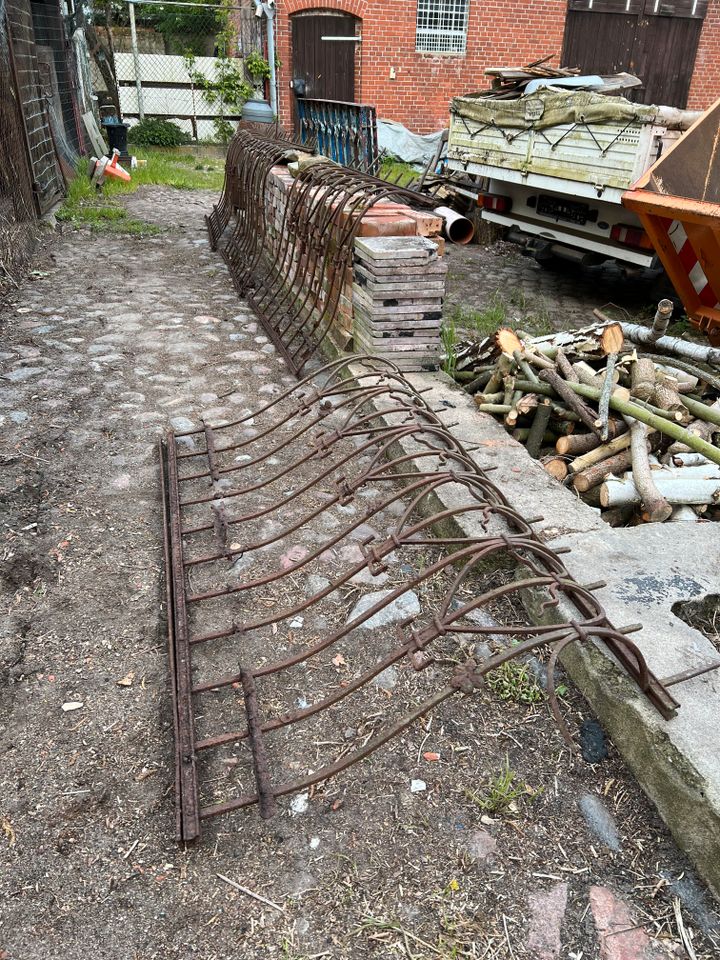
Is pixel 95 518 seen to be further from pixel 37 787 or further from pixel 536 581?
pixel 536 581

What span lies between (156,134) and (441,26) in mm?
6195

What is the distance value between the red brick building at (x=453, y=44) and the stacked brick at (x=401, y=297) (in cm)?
1240

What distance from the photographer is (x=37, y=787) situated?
2082 mm

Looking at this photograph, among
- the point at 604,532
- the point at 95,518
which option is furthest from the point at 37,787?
the point at 604,532

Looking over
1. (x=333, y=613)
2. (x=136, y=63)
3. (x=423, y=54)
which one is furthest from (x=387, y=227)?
(x=136, y=63)

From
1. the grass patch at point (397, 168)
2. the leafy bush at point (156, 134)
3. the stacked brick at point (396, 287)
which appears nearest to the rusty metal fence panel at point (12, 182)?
the stacked brick at point (396, 287)

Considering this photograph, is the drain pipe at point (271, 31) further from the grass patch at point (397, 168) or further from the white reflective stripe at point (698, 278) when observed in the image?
the white reflective stripe at point (698, 278)

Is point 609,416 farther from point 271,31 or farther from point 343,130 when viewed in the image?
point 271,31

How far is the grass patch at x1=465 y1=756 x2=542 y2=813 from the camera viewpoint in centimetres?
207

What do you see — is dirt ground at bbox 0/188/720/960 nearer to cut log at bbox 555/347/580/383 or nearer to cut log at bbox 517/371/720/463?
cut log at bbox 517/371/720/463

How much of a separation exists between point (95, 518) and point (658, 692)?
2.43 metres

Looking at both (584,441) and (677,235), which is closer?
(584,441)

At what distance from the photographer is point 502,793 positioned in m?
2.08

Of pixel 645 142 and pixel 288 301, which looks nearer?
pixel 645 142
